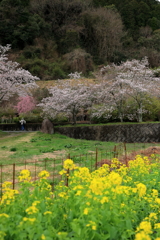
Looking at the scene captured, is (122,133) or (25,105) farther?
(25,105)

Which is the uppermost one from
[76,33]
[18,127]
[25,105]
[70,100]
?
[76,33]

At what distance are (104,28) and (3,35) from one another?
17973 millimetres

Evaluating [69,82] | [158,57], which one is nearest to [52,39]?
[158,57]

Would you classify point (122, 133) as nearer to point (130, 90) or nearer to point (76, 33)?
point (130, 90)

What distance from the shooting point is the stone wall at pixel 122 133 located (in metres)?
16.2

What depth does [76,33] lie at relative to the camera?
44.0 meters

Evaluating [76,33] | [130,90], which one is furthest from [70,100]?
[76,33]

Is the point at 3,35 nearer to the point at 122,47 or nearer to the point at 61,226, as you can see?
the point at 122,47

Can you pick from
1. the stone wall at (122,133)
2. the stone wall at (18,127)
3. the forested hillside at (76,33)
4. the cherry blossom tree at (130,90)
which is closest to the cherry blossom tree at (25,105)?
the stone wall at (18,127)

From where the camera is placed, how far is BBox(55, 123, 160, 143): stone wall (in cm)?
1617

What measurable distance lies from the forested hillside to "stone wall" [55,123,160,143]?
66.8 ft

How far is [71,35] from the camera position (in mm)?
43562

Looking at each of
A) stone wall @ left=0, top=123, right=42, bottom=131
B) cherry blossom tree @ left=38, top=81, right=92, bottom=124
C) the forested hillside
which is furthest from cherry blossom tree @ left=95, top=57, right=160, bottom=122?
the forested hillside

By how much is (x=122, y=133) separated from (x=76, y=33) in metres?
32.4
